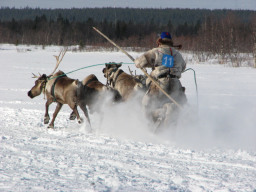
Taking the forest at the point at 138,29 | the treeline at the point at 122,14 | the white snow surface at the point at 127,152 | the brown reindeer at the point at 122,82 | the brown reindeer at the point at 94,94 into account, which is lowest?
the white snow surface at the point at 127,152

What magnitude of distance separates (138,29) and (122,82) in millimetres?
89427

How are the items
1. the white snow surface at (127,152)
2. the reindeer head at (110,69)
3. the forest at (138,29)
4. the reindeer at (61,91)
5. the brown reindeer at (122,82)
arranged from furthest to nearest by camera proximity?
1. the forest at (138,29)
2. the reindeer head at (110,69)
3. the brown reindeer at (122,82)
4. the reindeer at (61,91)
5. the white snow surface at (127,152)

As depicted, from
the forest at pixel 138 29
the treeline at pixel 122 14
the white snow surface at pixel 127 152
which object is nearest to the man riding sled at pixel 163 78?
the white snow surface at pixel 127 152

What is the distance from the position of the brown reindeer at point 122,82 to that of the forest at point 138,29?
1.75m

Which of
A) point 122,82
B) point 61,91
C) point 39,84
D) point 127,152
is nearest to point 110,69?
point 122,82

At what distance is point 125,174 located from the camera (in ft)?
14.6

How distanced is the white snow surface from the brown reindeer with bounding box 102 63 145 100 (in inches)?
10.0

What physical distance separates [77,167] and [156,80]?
8.71 feet

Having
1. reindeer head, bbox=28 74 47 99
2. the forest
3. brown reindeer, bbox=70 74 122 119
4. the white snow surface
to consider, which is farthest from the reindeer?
the forest

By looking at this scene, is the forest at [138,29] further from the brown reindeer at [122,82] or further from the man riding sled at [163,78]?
the man riding sled at [163,78]

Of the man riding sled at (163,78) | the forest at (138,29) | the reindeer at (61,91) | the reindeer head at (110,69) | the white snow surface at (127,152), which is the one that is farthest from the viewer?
the forest at (138,29)

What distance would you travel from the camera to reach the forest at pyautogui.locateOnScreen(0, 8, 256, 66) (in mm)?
32312

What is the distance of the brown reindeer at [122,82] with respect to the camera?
24.2ft

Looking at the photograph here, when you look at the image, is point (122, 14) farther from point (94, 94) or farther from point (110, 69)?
point (94, 94)
